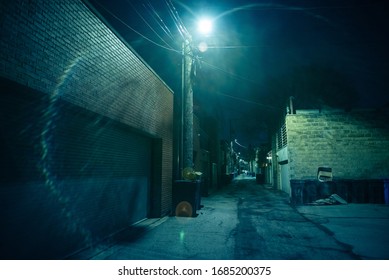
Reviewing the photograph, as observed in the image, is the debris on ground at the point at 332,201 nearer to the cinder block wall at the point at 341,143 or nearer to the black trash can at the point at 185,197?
the cinder block wall at the point at 341,143

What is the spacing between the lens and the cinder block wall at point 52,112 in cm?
373

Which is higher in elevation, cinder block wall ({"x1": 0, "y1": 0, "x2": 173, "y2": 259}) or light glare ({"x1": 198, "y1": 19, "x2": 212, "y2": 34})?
light glare ({"x1": 198, "y1": 19, "x2": 212, "y2": 34})

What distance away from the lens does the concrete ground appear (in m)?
5.07

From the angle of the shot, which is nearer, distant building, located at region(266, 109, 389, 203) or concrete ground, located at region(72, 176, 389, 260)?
concrete ground, located at region(72, 176, 389, 260)

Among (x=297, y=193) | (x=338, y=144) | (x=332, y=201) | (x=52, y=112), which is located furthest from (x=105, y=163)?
(x=338, y=144)

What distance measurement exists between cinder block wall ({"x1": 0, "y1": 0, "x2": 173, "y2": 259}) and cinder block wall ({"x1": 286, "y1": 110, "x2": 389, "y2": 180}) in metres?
11.2

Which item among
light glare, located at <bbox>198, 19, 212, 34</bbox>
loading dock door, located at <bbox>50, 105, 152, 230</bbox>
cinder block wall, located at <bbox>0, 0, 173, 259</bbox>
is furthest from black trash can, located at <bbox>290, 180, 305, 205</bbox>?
cinder block wall, located at <bbox>0, 0, 173, 259</bbox>

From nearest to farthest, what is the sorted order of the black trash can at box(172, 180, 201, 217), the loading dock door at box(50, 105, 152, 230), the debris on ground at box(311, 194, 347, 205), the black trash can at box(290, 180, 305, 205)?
the loading dock door at box(50, 105, 152, 230)
the black trash can at box(172, 180, 201, 217)
the debris on ground at box(311, 194, 347, 205)
the black trash can at box(290, 180, 305, 205)

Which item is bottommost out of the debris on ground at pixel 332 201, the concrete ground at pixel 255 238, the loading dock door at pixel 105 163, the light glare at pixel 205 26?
the concrete ground at pixel 255 238

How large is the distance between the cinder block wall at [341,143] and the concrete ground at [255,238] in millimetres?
4772

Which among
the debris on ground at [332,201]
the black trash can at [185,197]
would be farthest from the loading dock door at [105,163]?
the debris on ground at [332,201]

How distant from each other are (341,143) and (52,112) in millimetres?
14378

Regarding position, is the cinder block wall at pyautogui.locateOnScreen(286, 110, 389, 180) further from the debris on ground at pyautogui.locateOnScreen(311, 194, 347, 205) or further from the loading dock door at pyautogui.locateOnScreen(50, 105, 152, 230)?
the loading dock door at pyautogui.locateOnScreen(50, 105, 152, 230)
